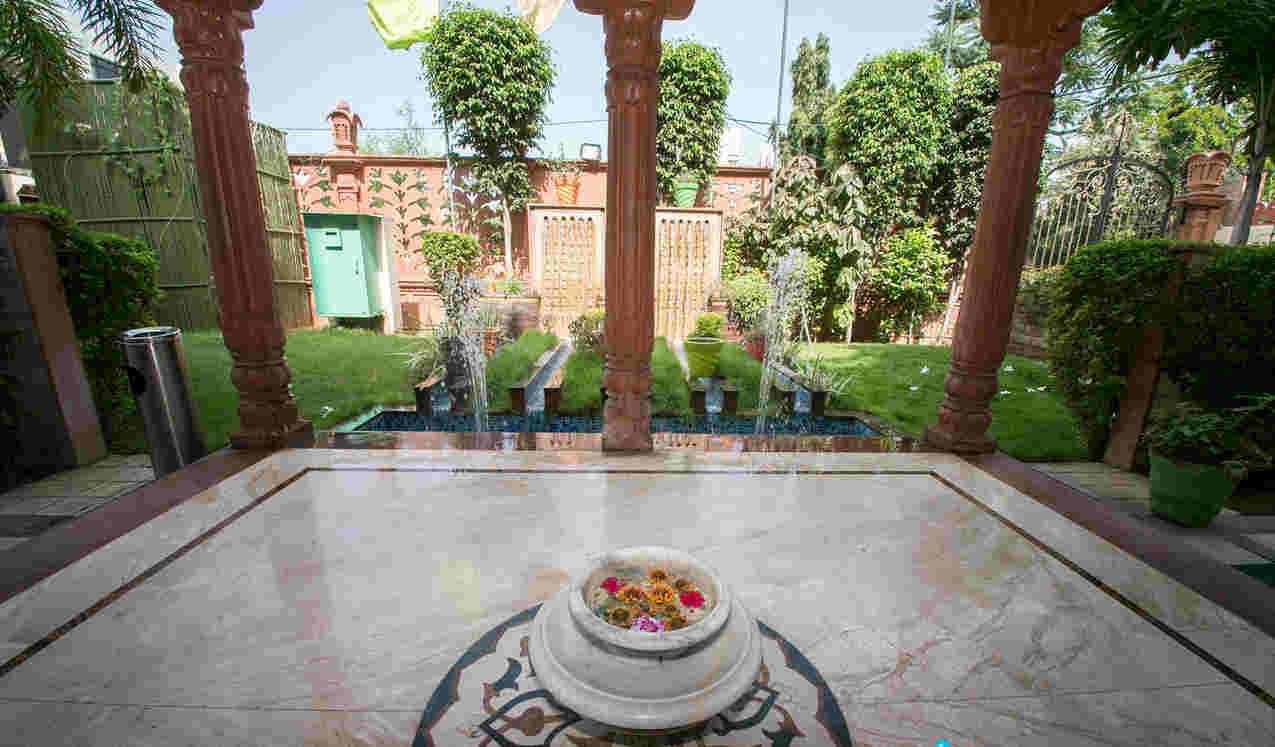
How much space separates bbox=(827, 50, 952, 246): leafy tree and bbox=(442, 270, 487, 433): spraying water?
5.76 m

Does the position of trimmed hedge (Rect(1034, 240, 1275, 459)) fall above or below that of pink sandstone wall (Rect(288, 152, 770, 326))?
below

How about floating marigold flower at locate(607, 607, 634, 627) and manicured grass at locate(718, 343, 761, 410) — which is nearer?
floating marigold flower at locate(607, 607, 634, 627)

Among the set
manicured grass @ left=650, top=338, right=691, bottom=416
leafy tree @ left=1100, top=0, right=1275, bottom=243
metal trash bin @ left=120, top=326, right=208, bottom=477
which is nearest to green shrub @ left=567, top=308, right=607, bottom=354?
manicured grass @ left=650, top=338, right=691, bottom=416

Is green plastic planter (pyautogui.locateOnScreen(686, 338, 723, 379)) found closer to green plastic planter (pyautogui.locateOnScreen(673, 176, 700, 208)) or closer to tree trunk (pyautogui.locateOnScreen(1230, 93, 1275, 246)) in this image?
green plastic planter (pyautogui.locateOnScreen(673, 176, 700, 208))

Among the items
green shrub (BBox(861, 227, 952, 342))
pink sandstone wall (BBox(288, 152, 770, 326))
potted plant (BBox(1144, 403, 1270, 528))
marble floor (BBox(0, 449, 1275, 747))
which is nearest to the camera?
marble floor (BBox(0, 449, 1275, 747))

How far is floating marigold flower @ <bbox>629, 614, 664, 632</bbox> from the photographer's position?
92 cm

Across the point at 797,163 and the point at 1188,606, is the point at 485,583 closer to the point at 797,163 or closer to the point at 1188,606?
the point at 1188,606

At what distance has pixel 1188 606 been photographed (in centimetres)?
141

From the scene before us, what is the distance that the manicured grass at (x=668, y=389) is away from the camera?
13.2 ft

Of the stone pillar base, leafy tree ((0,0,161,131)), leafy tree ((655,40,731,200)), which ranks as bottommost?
the stone pillar base

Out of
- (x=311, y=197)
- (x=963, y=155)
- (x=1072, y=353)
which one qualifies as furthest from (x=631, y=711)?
(x=311, y=197)

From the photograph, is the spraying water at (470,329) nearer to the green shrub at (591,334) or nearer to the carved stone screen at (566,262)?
the carved stone screen at (566,262)

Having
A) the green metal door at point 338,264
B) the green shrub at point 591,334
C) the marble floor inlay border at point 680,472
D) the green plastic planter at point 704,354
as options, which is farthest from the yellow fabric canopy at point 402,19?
the marble floor inlay border at point 680,472

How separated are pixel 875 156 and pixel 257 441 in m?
8.00
